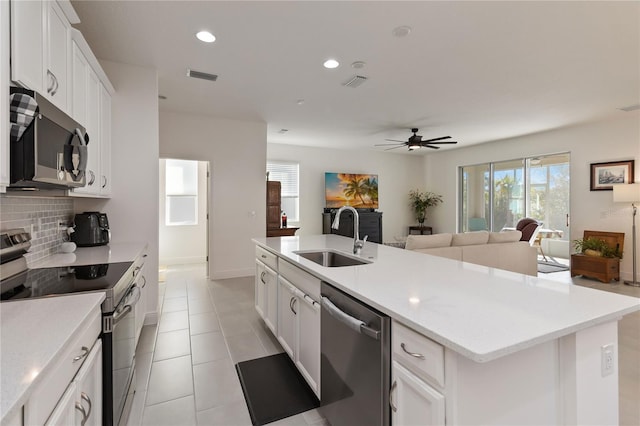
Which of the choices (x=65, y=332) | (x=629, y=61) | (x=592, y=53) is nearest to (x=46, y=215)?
(x=65, y=332)

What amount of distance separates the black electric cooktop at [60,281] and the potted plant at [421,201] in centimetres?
804

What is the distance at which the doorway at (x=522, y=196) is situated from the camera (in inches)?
253

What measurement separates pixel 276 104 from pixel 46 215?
10.1 ft

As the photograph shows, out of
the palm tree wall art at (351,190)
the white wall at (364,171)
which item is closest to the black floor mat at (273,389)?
the white wall at (364,171)

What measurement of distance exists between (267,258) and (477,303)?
1931 mm

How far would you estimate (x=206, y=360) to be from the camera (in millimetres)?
2494

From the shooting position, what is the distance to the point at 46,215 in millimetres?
2260

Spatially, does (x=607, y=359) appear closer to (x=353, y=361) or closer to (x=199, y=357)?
(x=353, y=361)

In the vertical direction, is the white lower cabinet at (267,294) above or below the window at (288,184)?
below

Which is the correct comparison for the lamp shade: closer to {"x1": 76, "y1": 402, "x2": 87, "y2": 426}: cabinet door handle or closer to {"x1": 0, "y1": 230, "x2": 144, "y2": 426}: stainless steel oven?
{"x1": 0, "y1": 230, "x2": 144, "y2": 426}: stainless steel oven

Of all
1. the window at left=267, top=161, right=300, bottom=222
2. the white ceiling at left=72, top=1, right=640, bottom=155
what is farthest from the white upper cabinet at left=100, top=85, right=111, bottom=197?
the window at left=267, top=161, right=300, bottom=222

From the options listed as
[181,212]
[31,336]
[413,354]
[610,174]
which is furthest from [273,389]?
[610,174]

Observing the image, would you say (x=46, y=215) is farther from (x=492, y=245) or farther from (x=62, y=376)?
(x=492, y=245)

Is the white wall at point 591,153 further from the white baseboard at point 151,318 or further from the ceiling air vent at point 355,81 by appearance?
the white baseboard at point 151,318
